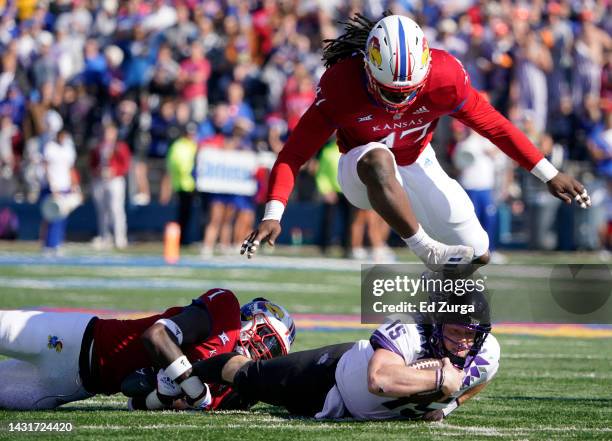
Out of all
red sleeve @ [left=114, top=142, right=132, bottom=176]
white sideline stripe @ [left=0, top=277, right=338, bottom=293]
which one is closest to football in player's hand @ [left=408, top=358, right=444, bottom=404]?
white sideline stripe @ [left=0, top=277, right=338, bottom=293]

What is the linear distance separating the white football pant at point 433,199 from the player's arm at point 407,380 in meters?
1.75

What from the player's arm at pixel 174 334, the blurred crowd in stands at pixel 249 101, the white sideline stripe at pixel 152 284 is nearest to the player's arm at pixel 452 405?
the player's arm at pixel 174 334

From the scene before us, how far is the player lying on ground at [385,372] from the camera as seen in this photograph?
5137mm

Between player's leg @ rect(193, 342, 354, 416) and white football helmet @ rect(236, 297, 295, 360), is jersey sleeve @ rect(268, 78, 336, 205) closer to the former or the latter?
white football helmet @ rect(236, 297, 295, 360)

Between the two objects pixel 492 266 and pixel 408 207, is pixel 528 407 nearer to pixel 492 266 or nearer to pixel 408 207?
pixel 408 207

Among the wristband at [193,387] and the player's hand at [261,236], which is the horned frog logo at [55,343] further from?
the player's hand at [261,236]

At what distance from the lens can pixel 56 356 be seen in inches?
223

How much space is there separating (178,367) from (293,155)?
5.02 feet

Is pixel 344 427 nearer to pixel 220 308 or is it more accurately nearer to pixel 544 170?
pixel 220 308

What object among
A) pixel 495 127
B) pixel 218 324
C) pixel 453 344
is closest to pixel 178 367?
pixel 218 324

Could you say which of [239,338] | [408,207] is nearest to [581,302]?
[408,207]

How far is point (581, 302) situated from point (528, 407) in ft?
18.0

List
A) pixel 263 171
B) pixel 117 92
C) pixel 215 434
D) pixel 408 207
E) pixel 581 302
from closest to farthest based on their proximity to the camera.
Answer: pixel 215 434 → pixel 408 207 → pixel 581 302 → pixel 263 171 → pixel 117 92

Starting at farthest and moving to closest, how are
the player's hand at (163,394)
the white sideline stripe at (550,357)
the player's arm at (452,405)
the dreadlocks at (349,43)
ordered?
the white sideline stripe at (550,357) < the dreadlocks at (349,43) < the player's hand at (163,394) < the player's arm at (452,405)
